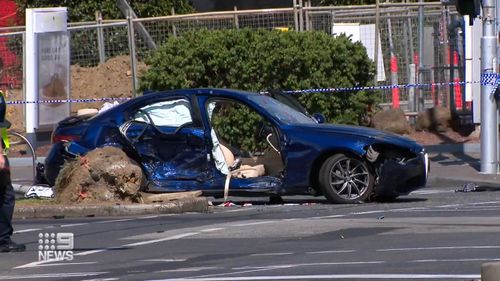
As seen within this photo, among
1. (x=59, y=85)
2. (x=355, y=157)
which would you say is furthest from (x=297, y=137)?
(x=59, y=85)

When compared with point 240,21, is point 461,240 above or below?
below

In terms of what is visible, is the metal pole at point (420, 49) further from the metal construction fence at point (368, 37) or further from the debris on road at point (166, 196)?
the debris on road at point (166, 196)

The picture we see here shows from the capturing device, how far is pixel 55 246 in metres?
11.8

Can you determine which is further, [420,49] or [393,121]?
[420,49]

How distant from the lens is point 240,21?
2575 centimetres

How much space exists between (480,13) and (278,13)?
7171 millimetres

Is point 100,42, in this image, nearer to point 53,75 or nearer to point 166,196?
point 53,75

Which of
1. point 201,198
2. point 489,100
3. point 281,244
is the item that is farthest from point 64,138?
point 489,100

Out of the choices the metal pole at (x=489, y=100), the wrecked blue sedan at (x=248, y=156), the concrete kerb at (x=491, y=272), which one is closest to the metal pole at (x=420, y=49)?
the metal pole at (x=489, y=100)

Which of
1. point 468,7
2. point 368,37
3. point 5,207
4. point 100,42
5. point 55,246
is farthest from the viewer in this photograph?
point 100,42

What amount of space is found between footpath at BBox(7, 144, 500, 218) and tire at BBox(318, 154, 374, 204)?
1.45 m

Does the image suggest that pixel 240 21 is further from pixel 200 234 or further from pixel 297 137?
pixel 200 234

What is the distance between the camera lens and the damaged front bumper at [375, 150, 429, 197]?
14734mm

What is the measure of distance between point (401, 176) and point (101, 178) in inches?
141
